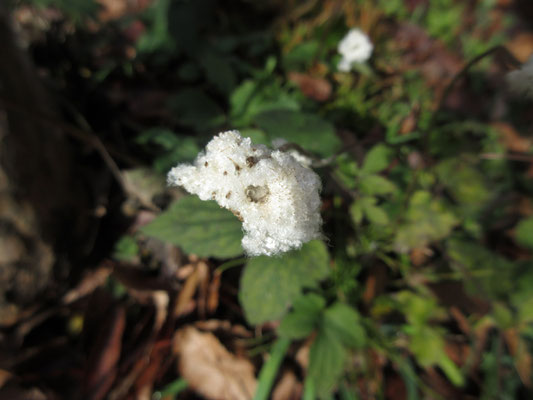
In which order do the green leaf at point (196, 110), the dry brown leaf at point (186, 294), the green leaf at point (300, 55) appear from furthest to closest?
the green leaf at point (300, 55)
the green leaf at point (196, 110)
the dry brown leaf at point (186, 294)

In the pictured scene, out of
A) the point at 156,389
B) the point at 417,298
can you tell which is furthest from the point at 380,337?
the point at 156,389

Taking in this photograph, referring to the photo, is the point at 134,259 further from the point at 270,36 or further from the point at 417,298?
the point at 270,36

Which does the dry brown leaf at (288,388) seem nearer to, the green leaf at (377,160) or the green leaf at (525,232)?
the green leaf at (377,160)

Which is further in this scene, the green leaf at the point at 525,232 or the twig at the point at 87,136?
the green leaf at the point at 525,232

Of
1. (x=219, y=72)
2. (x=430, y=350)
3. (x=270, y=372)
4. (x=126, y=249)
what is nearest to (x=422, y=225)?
(x=430, y=350)

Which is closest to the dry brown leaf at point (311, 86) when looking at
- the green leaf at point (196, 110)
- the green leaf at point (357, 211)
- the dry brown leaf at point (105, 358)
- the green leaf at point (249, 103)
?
the green leaf at point (249, 103)

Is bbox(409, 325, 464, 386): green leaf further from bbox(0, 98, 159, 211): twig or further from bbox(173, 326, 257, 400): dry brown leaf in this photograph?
bbox(0, 98, 159, 211): twig

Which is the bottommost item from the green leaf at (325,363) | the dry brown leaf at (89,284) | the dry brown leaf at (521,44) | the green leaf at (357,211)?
the green leaf at (325,363)

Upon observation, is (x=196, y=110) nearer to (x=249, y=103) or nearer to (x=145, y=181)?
(x=249, y=103)

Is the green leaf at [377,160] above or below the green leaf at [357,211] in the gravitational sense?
above
